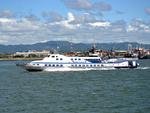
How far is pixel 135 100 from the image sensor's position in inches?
2034

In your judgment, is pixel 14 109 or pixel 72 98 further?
pixel 72 98

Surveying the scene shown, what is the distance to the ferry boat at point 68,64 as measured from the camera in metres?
118

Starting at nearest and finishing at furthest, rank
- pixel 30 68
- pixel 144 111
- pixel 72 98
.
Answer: pixel 144 111, pixel 72 98, pixel 30 68

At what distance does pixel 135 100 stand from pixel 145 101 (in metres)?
1.47

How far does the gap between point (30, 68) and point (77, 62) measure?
460 inches

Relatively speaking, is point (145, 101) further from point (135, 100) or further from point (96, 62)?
point (96, 62)

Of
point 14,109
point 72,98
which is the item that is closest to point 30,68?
point 72,98

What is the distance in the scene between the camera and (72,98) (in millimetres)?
55281

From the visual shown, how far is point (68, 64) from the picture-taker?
396 feet

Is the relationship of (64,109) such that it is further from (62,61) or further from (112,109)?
(62,61)

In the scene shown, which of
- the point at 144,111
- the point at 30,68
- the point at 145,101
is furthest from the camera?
the point at 30,68

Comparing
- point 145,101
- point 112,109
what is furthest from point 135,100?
point 112,109

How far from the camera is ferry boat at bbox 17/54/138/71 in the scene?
118188mm

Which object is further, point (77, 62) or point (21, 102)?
point (77, 62)
